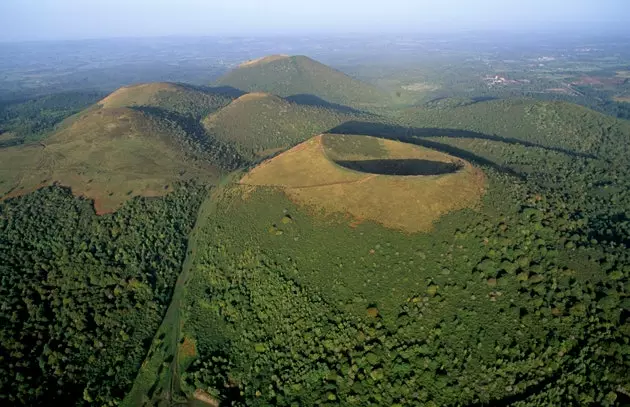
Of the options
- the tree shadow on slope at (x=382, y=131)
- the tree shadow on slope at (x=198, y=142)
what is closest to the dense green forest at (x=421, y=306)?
the tree shadow on slope at (x=382, y=131)

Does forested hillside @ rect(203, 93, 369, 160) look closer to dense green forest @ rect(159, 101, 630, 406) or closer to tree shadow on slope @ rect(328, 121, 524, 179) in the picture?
tree shadow on slope @ rect(328, 121, 524, 179)

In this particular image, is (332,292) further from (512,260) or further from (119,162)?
(119,162)

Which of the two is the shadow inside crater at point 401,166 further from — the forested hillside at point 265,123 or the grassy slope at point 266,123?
the grassy slope at point 266,123

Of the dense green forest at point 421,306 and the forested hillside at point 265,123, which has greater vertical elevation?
the forested hillside at point 265,123

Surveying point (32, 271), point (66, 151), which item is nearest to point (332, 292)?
point (32, 271)

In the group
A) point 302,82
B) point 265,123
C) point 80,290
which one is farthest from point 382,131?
point 80,290

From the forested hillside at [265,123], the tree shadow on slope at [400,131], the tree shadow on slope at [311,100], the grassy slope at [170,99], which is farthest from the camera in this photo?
the tree shadow on slope at [311,100]
